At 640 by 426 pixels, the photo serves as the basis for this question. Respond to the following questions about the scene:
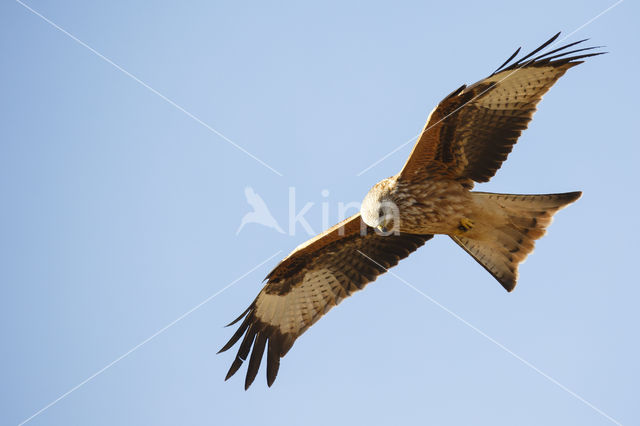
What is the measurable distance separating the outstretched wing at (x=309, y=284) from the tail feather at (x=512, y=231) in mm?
788

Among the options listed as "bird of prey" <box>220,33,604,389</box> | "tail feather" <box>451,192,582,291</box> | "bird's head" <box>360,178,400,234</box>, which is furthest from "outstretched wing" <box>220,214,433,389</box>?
"tail feather" <box>451,192,582,291</box>

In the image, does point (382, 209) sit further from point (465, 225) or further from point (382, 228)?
point (465, 225)

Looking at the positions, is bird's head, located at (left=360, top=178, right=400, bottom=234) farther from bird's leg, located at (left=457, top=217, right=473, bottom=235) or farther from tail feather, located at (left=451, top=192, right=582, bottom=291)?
tail feather, located at (left=451, top=192, right=582, bottom=291)

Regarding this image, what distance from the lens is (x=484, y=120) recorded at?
7.33 m

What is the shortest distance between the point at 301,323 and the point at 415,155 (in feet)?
8.08

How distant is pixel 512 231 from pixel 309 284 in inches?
95.8

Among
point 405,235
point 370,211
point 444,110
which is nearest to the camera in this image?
point 444,110

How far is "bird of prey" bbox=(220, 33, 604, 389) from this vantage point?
7.14m

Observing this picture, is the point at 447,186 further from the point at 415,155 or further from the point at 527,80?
the point at 527,80

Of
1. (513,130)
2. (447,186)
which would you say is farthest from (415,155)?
(513,130)

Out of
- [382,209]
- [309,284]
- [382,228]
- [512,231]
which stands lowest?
[309,284]

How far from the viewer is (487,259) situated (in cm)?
783

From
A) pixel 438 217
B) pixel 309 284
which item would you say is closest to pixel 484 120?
pixel 438 217

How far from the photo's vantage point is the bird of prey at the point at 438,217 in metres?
7.14
